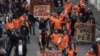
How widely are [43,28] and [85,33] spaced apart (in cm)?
219

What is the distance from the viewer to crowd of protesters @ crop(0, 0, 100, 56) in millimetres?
22250

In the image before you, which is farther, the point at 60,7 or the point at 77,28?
the point at 60,7

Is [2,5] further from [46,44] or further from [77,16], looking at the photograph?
[46,44]

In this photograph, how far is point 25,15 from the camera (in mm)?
28375

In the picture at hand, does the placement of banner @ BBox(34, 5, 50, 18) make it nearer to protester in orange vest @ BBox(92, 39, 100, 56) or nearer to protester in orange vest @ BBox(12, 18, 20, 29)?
protester in orange vest @ BBox(92, 39, 100, 56)

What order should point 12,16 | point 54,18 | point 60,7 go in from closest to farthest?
point 54,18 < point 12,16 < point 60,7

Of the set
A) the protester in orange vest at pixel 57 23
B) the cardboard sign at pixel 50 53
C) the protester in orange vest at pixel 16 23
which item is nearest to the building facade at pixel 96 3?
the protester in orange vest at pixel 57 23

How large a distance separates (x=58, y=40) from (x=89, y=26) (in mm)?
4403

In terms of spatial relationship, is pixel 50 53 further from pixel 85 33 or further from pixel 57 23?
pixel 85 33

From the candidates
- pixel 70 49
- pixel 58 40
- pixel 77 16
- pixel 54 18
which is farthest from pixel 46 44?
pixel 77 16

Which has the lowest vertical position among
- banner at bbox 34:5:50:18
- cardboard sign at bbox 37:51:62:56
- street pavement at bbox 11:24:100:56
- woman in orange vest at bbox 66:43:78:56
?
street pavement at bbox 11:24:100:56

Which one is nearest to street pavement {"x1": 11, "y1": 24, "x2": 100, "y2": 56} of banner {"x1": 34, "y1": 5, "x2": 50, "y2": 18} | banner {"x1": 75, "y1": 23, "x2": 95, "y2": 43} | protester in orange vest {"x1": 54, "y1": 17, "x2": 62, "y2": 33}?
banner {"x1": 75, "y1": 23, "x2": 95, "y2": 43}

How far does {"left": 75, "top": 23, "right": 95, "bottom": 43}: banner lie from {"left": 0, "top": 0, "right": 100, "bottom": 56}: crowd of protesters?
31cm

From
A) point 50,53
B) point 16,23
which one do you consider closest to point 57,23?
point 16,23
